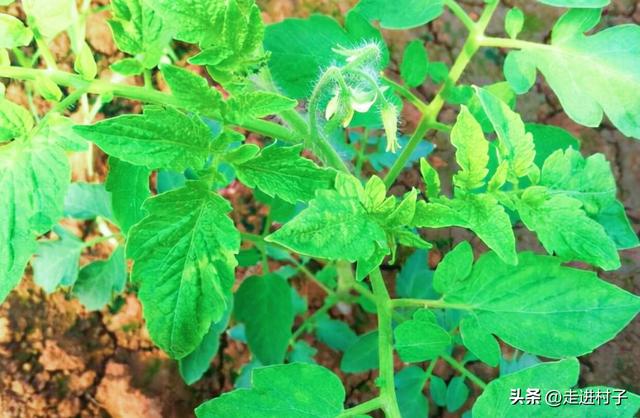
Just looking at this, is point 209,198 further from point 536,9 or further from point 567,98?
point 536,9

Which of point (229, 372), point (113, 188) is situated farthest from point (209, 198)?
point (229, 372)

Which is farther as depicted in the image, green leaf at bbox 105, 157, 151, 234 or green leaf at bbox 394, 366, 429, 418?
green leaf at bbox 394, 366, 429, 418

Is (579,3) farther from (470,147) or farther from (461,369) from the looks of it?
(461,369)

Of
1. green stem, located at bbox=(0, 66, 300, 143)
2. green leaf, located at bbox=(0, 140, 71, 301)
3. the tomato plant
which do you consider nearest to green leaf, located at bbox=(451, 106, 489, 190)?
the tomato plant

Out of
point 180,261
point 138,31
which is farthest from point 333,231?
point 138,31

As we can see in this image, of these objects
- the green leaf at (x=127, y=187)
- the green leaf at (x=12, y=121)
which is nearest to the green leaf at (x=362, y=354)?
the green leaf at (x=127, y=187)

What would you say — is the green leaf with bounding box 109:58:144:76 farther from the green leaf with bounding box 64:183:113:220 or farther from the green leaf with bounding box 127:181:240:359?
the green leaf with bounding box 64:183:113:220

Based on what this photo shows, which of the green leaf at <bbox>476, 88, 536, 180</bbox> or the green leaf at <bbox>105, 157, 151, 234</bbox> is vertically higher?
the green leaf at <bbox>476, 88, 536, 180</bbox>

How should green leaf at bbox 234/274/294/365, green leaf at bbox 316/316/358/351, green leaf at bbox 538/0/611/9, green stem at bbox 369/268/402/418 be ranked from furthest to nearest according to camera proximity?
green leaf at bbox 316/316/358/351, green leaf at bbox 234/274/294/365, green leaf at bbox 538/0/611/9, green stem at bbox 369/268/402/418
